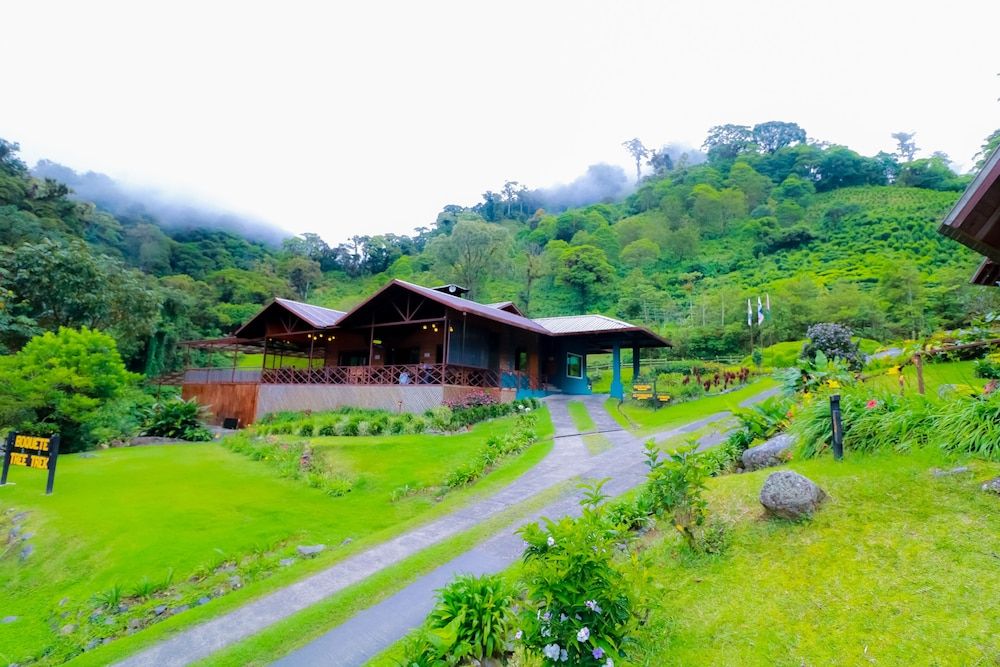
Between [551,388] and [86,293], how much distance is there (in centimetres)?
2458

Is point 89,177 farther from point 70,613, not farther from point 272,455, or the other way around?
point 70,613

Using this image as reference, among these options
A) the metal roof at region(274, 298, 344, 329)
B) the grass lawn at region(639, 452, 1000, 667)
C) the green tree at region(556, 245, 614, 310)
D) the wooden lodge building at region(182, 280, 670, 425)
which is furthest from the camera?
the green tree at region(556, 245, 614, 310)

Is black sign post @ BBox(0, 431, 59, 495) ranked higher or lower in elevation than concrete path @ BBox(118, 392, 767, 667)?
higher

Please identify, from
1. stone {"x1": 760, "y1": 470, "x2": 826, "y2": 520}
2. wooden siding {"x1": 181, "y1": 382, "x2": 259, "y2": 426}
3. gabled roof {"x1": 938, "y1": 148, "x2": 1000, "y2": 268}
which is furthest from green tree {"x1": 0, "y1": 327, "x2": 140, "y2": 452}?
gabled roof {"x1": 938, "y1": 148, "x2": 1000, "y2": 268}

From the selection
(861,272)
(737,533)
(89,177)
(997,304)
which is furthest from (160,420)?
(89,177)

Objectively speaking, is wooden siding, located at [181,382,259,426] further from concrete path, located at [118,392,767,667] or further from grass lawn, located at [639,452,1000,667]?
grass lawn, located at [639,452,1000,667]

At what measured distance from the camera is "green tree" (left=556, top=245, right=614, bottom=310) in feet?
164

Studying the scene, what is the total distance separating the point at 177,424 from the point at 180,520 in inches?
482

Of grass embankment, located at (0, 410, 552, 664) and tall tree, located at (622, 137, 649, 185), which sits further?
tall tree, located at (622, 137, 649, 185)

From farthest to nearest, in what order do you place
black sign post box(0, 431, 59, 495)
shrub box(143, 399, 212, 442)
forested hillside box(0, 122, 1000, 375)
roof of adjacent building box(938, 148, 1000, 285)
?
1. forested hillside box(0, 122, 1000, 375)
2. shrub box(143, 399, 212, 442)
3. black sign post box(0, 431, 59, 495)
4. roof of adjacent building box(938, 148, 1000, 285)

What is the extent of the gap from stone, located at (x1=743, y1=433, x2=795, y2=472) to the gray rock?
21.7ft

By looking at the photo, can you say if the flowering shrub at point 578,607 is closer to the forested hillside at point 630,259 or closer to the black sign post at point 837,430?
the black sign post at point 837,430

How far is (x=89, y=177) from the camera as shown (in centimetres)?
9025

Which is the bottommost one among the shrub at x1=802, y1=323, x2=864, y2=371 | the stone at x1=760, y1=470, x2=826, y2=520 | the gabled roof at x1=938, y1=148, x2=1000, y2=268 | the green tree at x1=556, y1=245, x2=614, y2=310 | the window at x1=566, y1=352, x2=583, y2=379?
the stone at x1=760, y1=470, x2=826, y2=520
